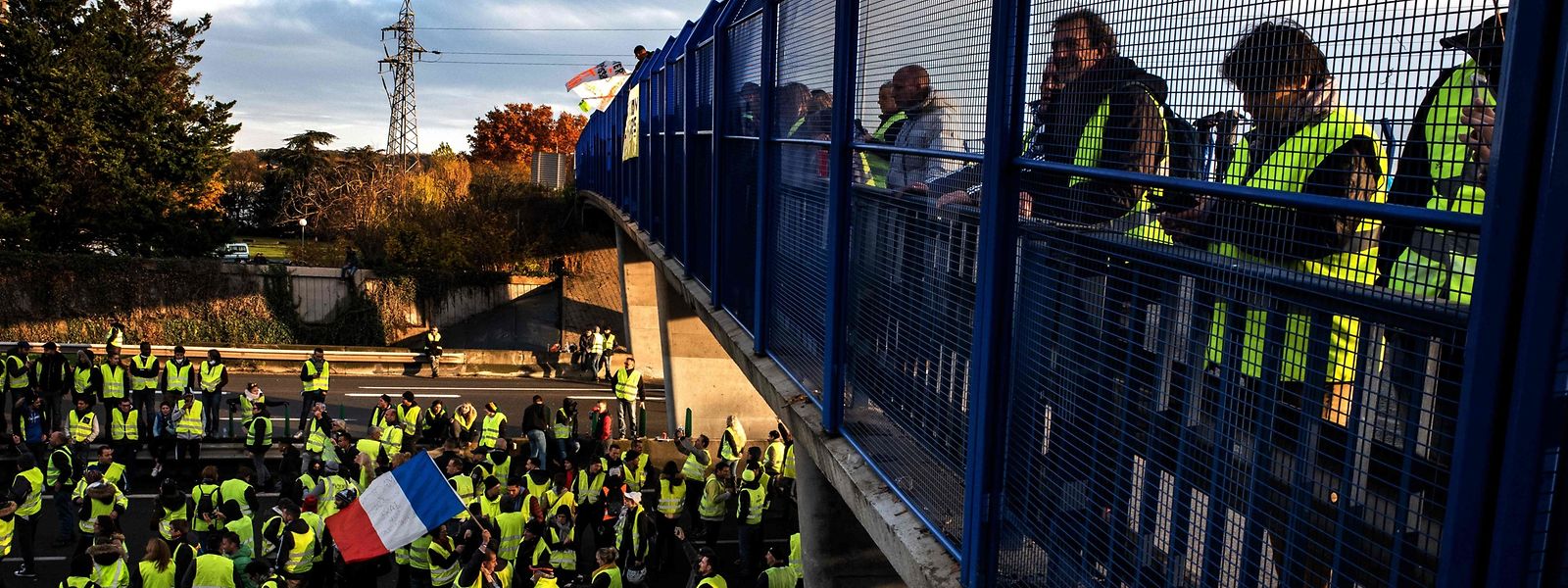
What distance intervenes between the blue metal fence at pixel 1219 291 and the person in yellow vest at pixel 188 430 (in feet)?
45.3

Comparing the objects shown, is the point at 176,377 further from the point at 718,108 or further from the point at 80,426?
the point at 718,108

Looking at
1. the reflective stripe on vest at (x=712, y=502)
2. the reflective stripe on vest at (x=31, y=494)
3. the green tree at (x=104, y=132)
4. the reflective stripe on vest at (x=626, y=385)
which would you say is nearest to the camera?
the reflective stripe on vest at (x=31, y=494)

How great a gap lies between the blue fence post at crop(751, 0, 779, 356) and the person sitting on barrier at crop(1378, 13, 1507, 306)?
528cm

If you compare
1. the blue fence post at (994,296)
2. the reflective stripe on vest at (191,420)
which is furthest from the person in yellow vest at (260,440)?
the blue fence post at (994,296)

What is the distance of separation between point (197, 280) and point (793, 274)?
1210 inches

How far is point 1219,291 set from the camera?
250 centimetres

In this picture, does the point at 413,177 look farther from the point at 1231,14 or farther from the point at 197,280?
the point at 1231,14

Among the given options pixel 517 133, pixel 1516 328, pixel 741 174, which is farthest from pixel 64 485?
pixel 517 133

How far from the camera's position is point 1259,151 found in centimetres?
228

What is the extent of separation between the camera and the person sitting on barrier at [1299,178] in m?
2.07

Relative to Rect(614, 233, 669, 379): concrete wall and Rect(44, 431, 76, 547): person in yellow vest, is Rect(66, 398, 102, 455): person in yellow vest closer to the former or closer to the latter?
Rect(44, 431, 76, 547): person in yellow vest

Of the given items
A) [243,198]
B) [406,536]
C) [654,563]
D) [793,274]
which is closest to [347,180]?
[243,198]

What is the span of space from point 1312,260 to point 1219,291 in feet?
1.10

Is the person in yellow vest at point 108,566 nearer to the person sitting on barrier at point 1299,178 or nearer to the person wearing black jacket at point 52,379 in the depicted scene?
the person sitting on barrier at point 1299,178
